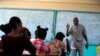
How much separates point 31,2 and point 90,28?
206 centimetres

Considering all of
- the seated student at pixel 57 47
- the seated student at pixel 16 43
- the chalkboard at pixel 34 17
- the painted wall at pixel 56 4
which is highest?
the painted wall at pixel 56 4

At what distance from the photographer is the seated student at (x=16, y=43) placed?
7.93 ft

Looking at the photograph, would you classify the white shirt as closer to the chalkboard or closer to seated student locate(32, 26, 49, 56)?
the chalkboard

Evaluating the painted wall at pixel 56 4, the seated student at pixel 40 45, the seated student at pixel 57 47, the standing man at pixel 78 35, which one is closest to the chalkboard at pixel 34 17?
the painted wall at pixel 56 4

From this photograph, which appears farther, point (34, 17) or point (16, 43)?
point (34, 17)

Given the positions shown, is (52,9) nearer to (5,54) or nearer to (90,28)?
(90,28)

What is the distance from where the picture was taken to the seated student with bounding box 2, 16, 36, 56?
7.93ft

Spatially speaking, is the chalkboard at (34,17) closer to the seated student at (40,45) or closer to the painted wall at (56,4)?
the painted wall at (56,4)

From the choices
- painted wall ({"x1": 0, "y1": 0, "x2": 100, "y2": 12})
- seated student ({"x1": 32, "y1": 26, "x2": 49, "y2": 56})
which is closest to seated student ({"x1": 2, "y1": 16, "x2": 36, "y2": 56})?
seated student ({"x1": 32, "y1": 26, "x2": 49, "y2": 56})

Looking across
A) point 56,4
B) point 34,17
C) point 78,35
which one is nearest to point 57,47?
point 78,35

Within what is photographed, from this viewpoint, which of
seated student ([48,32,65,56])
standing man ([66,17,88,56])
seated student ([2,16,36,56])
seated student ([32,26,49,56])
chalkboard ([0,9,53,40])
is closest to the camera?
seated student ([2,16,36,56])

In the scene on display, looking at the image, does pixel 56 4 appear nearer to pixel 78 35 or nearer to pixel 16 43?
pixel 78 35

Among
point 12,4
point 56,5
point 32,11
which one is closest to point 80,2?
point 56,5

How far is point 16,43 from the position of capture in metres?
2.44
